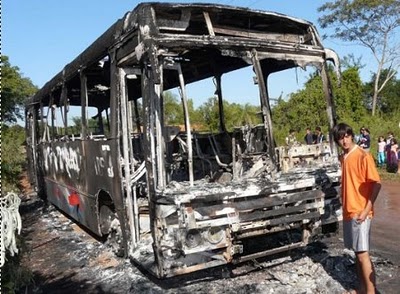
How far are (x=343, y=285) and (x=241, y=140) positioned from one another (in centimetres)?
286

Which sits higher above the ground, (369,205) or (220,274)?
(369,205)

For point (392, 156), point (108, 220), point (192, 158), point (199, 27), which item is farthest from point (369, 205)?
point (392, 156)

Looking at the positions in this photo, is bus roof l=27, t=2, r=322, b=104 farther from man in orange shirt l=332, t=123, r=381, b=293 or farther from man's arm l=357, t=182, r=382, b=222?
man's arm l=357, t=182, r=382, b=222

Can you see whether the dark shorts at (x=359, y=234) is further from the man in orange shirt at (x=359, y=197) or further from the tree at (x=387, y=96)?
the tree at (x=387, y=96)

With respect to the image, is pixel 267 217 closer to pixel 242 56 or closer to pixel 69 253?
pixel 242 56

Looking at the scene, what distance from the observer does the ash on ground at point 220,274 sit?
4.89 m

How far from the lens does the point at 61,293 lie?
5.47 meters

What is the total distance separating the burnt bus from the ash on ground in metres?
0.31

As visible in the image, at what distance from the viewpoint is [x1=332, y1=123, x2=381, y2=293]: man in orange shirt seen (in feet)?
14.2

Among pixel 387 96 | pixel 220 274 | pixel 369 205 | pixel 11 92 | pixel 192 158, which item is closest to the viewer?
pixel 369 205

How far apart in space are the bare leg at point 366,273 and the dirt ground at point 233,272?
0.30m

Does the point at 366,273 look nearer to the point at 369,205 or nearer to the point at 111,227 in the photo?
the point at 369,205

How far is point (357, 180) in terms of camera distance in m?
4.43

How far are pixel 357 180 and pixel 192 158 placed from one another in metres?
2.00
